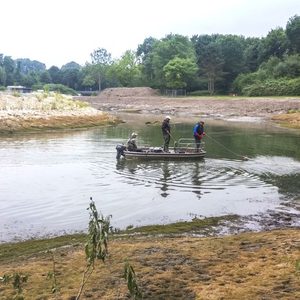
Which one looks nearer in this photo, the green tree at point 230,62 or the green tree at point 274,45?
the green tree at point 274,45

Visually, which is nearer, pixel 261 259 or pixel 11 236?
pixel 261 259

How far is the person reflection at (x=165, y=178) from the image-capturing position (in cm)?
1995

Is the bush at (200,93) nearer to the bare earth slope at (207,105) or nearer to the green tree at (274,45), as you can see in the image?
the bare earth slope at (207,105)

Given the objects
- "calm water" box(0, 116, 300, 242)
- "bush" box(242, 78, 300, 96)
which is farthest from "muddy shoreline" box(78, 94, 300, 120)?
"calm water" box(0, 116, 300, 242)

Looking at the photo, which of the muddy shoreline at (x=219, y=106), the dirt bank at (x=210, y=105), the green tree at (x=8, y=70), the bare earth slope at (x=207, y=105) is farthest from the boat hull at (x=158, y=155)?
the green tree at (x=8, y=70)

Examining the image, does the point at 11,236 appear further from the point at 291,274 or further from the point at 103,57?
the point at 103,57

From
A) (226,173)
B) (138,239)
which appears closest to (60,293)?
(138,239)

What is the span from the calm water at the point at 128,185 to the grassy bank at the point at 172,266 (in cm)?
252

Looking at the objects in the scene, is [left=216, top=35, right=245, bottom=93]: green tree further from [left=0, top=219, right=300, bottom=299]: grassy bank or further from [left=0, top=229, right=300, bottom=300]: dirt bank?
[left=0, top=229, right=300, bottom=300]: dirt bank

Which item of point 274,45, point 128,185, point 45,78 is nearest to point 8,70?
point 45,78

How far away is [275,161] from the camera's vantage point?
95.6 feet

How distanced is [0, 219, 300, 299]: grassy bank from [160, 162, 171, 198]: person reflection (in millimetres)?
6344

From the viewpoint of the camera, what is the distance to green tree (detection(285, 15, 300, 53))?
329 feet

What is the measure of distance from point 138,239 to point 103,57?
16718 cm
